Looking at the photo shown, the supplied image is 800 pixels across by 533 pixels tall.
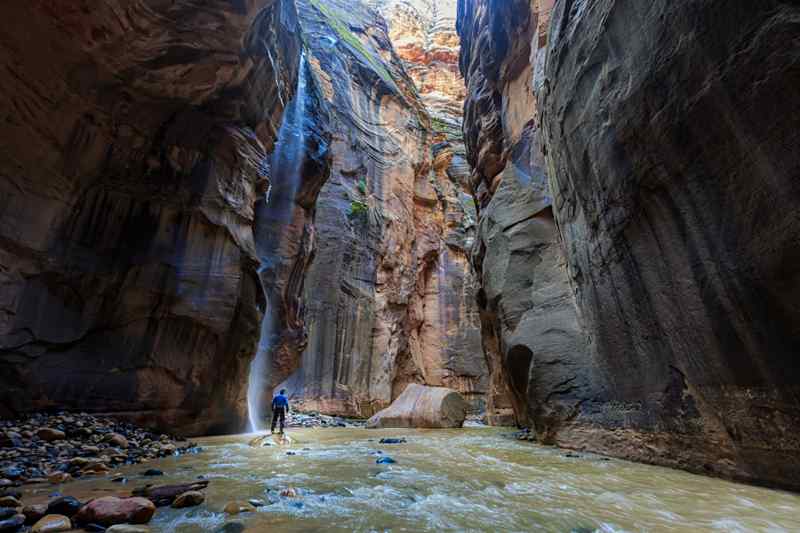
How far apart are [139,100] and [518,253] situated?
944cm

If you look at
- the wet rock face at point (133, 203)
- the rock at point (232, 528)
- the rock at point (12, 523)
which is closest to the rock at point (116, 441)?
the wet rock face at point (133, 203)

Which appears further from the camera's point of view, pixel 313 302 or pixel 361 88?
pixel 361 88

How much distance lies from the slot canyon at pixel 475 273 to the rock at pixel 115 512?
2cm

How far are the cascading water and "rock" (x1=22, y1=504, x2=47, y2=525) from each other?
12542 millimetres

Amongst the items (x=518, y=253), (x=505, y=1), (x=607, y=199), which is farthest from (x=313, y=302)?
(x=607, y=199)

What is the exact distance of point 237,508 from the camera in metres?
3.12

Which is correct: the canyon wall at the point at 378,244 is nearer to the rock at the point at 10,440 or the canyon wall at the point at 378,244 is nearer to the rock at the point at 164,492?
the rock at the point at 10,440

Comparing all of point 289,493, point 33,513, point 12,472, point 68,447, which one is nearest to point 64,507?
point 33,513

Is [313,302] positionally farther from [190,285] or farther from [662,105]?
[662,105]

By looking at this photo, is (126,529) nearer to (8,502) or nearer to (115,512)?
(115,512)

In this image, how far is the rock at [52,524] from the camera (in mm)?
2580

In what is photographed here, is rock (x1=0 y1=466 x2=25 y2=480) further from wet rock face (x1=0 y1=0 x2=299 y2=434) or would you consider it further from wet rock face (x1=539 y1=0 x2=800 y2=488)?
wet rock face (x1=539 y1=0 x2=800 y2=488)

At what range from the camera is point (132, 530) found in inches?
100

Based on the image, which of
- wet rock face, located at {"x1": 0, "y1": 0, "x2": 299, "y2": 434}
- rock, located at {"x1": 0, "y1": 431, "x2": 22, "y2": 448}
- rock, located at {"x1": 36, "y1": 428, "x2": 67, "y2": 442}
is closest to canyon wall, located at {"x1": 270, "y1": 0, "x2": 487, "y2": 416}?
wet rock face, located at {"x1": 0, "y1": 0, "x2": 299, "y2": 434}
